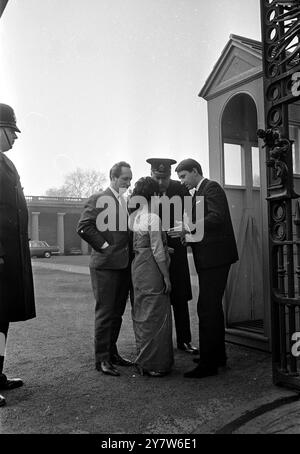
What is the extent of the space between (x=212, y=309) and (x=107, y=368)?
1041mm

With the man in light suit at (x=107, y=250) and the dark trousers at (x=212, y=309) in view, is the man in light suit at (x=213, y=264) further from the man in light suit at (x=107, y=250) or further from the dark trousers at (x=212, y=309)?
the man in light suit at (x=107, y=250)

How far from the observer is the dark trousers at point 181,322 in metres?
4.96

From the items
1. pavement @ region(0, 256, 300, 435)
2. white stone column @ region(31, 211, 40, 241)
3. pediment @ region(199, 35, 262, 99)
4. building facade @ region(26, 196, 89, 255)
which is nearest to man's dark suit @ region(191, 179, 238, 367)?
pavement @ region(0, 256, 300, 435)

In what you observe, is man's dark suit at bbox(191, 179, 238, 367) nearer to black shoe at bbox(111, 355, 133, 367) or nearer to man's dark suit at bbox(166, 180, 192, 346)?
black shoe at bbox(111, 355, 133, 367)

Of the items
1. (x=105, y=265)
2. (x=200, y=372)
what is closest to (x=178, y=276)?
(x=105, y=265)

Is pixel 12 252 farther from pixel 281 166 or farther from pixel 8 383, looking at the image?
pixel 281 166

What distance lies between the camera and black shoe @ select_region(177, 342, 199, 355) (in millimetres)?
4827

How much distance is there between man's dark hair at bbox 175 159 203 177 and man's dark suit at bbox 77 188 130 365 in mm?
652

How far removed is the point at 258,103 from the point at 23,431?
3510 millimetres

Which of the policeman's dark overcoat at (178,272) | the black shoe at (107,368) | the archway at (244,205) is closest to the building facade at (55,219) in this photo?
the archway at (244,205)

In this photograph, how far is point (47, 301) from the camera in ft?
30.0

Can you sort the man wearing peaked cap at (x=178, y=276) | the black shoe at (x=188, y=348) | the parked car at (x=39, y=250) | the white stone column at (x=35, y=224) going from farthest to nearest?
the white stone column at (x=35, y=224)
the parked car at (x=39, y=250)
the man wearing peaked cap at (x=178, y=276)
the black shoe at (x=188, y=348)
